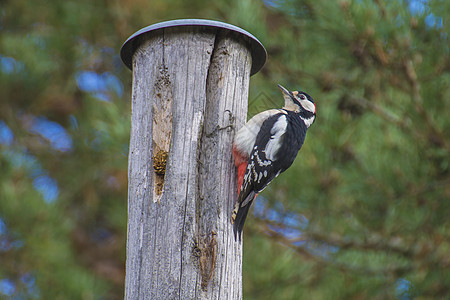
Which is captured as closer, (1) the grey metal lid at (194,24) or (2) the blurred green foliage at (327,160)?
(1) the grey metal lid at (194,24)

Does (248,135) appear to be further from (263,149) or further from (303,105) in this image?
(303,105)

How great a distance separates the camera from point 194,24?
84.4 inches

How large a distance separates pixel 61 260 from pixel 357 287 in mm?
2156

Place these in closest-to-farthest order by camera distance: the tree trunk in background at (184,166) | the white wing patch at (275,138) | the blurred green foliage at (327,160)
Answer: the tree trunk in background at (184,166), the white wing patch at (275,138), the blurred green foliage at (327,160)

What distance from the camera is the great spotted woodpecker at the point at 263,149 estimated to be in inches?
86.3

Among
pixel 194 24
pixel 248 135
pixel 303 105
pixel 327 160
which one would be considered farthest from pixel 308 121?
pixel 194 24

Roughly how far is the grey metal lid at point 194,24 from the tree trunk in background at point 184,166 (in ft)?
0.12

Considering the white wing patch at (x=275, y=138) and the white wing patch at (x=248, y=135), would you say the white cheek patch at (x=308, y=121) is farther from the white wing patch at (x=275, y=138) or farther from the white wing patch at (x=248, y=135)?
the white wing patch at (x=248, y=135)

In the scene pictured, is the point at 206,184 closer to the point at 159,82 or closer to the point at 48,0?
the point at 159,82

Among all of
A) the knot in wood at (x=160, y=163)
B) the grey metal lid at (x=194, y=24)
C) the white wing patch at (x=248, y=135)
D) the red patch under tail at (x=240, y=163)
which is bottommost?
the knot in wood at (x=160, y=163)

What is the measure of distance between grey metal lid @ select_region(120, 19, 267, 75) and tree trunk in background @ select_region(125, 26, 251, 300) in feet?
0.12

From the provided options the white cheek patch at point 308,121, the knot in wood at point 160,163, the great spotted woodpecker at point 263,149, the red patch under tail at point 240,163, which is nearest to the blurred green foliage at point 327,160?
the white cheek patch at point 308,121

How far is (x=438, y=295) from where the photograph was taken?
310 centimetres

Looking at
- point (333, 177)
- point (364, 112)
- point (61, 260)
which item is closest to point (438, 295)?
point (333, 177)
